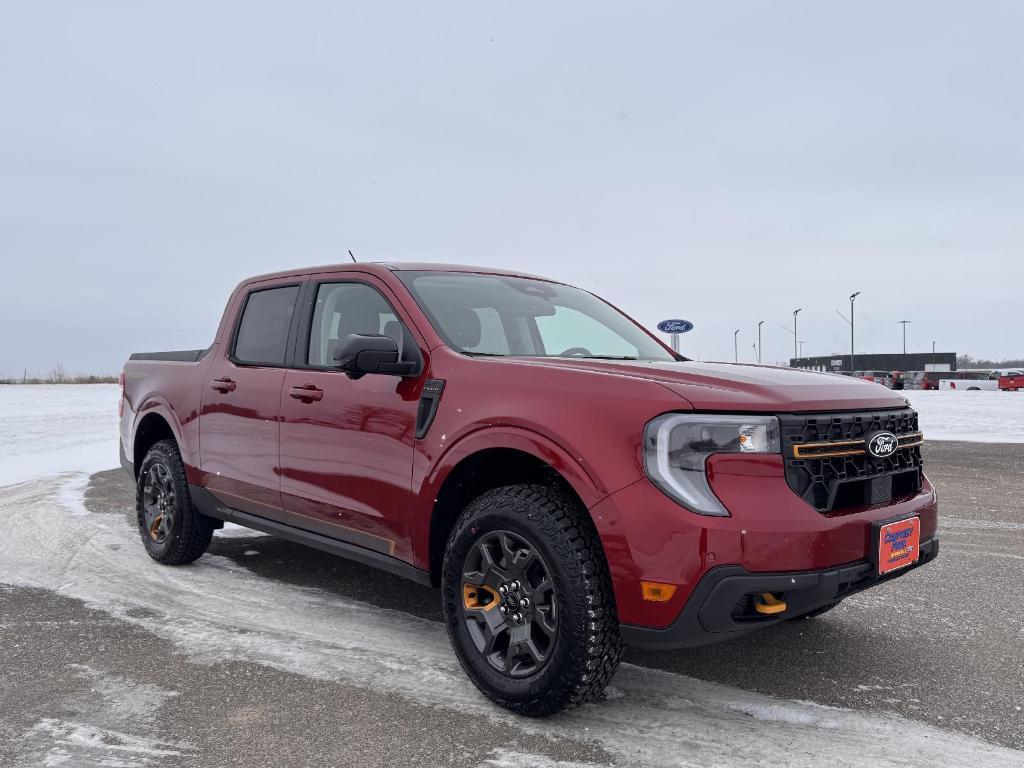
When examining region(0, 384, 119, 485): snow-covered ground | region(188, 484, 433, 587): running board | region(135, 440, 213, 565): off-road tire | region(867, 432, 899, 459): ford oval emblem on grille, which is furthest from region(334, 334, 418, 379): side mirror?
region(0, 384, 119, 485): snow-covered ground

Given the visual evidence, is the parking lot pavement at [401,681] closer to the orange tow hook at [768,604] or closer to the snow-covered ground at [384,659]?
the snow-covered ground at [384,659]

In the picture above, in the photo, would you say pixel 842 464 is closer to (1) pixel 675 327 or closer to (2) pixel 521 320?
(2) pixel 521 320

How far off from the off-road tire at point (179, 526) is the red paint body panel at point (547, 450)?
551 millimetres

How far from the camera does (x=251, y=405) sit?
459 cm

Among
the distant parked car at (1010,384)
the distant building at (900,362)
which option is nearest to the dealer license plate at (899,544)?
the distant parked car at (1010,384)

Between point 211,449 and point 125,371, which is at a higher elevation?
point 125,371

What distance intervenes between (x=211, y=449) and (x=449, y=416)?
2.22 m

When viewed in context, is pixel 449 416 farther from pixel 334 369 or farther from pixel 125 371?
pixel 125 371

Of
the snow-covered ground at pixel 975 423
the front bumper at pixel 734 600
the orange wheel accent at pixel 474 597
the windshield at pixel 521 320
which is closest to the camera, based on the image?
the front bumper at pixel 734 600

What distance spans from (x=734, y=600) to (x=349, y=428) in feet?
6.50

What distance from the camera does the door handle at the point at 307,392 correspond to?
407 centimetres

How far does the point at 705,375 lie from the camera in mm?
3047

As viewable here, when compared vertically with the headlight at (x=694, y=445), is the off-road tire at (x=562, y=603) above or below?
below

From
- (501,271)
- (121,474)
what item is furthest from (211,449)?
(121,474)
